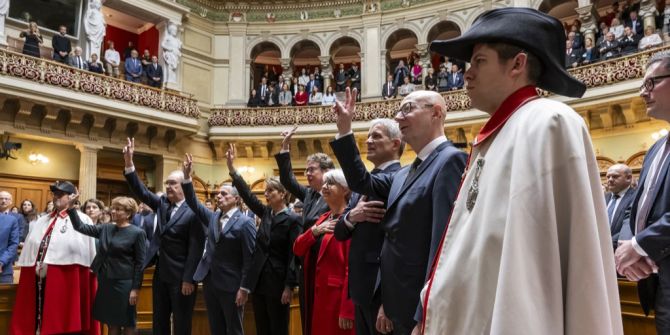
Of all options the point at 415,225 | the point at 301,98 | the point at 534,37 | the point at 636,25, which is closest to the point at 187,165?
the point at 415,225

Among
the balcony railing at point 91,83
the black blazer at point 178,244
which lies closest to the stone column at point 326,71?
the balcony railing at point 91,83

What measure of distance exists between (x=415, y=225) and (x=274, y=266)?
6.40 ft

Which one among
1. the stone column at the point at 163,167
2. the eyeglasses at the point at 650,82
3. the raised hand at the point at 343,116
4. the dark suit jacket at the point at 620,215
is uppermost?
the stone column at the point at 163,167

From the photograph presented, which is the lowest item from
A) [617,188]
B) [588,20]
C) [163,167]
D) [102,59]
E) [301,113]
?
[617,188]

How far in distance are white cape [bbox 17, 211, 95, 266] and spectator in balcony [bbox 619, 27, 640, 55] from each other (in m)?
10.3

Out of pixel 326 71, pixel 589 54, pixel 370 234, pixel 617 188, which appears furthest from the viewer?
pixel 326 71

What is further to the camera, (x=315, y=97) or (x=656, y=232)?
(x=315, y=97)

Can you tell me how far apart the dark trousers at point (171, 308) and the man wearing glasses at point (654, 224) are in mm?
3259

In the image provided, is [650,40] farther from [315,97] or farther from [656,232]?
[656,232]

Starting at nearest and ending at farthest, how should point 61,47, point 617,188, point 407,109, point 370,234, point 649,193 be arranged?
point 649,193
point 407,109
point 370,234
point 617,188
point 61,47

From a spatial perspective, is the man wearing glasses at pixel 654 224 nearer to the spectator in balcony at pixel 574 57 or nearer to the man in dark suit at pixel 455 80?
the spectator in balcony at pixel 574 57

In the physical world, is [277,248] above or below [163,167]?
below

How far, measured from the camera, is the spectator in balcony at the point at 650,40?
10195 millimetres

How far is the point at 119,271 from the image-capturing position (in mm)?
4465
